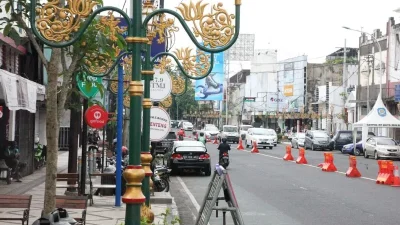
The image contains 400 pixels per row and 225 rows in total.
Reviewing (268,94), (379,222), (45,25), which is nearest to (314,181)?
(379,222)

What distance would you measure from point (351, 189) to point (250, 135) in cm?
3375

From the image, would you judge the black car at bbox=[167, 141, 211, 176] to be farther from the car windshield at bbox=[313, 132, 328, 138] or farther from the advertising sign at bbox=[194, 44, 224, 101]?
the car windshield at bbox=[313, 132, 328, 138]

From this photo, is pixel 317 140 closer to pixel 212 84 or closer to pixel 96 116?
pixel 212 84

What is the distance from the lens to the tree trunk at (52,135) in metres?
8.90

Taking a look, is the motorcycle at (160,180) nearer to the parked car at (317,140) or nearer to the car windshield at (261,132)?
the car windshield at (261,132)

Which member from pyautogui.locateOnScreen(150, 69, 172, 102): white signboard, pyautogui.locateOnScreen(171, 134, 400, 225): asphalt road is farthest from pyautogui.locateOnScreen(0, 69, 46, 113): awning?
pyautogui.locateOnScreen(171, 134, 400, 225): asphalt road

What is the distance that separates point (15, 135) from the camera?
23.0 metres

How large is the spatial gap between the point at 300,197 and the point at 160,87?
7.16 m

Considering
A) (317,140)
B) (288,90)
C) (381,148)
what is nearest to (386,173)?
(381,148)

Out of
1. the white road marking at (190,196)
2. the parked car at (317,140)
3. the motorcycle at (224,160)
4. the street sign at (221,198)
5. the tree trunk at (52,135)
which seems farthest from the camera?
the parked car at (317,140)

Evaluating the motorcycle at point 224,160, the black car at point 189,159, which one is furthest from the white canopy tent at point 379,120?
the black car at point 189,159

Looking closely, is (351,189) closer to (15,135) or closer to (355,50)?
(15,135)

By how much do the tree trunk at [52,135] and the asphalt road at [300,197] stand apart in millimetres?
5841

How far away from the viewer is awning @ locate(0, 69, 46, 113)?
1433 cm
